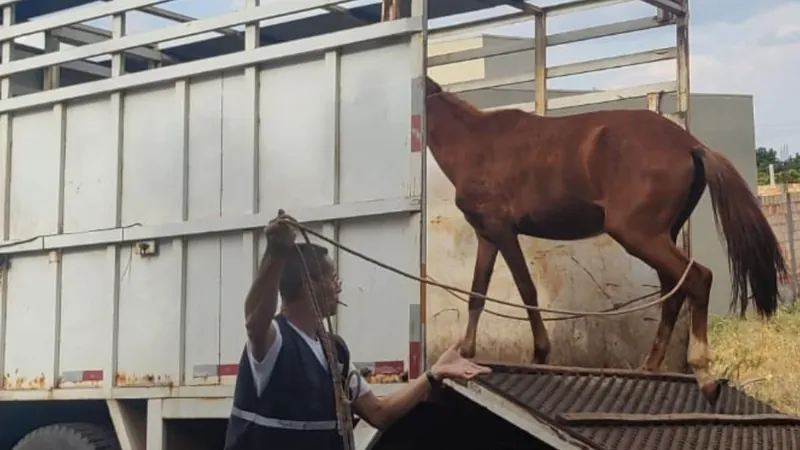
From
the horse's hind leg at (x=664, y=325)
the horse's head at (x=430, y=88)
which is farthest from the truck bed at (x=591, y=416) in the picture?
the horse's head at (x=430, y=88)

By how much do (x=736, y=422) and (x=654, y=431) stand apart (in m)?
0.64

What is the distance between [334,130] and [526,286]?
1192mm

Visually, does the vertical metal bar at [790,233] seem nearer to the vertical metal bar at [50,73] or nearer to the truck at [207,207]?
the truck at [207,207]

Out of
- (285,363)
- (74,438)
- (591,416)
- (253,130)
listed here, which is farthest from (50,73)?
(591,416)

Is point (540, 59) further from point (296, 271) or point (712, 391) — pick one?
point (296, 271)

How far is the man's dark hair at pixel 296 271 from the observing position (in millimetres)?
3475

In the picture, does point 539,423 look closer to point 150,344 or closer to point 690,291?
point 690,291

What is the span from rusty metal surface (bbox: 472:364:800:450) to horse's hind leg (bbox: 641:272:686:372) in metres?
0.15

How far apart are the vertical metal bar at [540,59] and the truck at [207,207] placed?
0.01 meters

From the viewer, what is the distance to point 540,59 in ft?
21.9

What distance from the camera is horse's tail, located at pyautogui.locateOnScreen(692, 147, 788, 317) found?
5230mm

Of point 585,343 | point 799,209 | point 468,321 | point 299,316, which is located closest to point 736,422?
point 585,343

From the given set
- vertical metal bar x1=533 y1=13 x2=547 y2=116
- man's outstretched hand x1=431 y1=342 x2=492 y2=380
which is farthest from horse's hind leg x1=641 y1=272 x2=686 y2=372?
man's outstretched hand x1=431 y1=342 x2=492 y2=380

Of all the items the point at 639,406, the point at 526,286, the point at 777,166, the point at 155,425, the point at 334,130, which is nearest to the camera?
the point at 639,406
